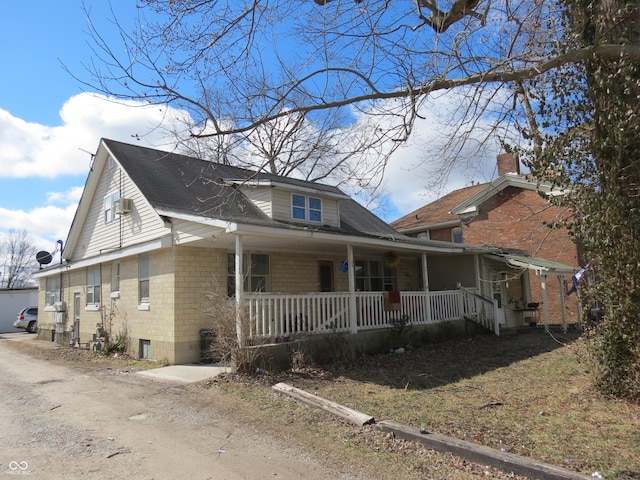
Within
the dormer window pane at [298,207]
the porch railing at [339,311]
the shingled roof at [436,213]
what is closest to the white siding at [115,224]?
the porch railing at [339,311]

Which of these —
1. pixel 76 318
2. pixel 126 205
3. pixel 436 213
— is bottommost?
pixel 76 318

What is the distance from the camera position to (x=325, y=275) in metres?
15.1

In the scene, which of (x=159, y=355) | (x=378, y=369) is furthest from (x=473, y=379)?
(x=159, y=355)

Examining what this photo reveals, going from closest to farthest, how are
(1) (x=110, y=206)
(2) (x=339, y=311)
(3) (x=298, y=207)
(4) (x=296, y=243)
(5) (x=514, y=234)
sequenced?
(2) (x=339, y=311), (4) (x=296, y=243), (3) (x=298, y=207), (1) (x=110, y=206), (5) (x=514, y=234)

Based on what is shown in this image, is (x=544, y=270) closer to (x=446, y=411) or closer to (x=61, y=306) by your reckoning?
(x=446, y=411)

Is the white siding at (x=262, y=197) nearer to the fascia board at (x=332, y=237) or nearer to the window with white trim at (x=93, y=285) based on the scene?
the fascia board at (x=332, y=237)

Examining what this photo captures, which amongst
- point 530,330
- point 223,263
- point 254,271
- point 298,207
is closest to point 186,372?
point 223,263

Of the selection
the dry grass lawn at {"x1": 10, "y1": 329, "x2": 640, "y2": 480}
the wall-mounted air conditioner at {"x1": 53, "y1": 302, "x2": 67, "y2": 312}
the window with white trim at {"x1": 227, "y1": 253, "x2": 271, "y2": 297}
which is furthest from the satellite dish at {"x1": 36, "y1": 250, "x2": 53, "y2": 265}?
the window with white trim at {"x1": 227, "y1": 253, "x2": 271, "y2": 297}

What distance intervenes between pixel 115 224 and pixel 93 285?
2.63 meters

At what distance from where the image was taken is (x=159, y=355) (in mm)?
11633

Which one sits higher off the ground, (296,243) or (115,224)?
(115,224)

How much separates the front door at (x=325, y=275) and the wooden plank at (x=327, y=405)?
6800 mm

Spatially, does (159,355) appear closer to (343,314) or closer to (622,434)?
(343,314)

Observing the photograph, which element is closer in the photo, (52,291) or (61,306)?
(61,306)
